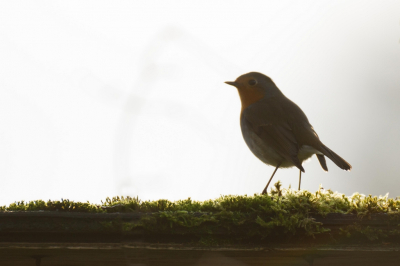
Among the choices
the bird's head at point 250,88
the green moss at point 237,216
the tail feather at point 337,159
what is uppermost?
the bird's head at point 250,88

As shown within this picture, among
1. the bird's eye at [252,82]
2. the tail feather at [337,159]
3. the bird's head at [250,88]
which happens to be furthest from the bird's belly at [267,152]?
the bird's eye at [252,82]

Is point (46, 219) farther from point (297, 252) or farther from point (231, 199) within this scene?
point (297, 252)

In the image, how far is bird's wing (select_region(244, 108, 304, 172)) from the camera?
3824 millimetres

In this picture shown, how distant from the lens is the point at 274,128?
13.4ft

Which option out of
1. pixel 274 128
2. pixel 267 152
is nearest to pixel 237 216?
pixel 267 152

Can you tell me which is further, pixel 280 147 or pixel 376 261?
pixel 280 147

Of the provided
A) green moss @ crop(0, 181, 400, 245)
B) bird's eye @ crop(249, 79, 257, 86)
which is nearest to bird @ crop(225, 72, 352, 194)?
bird's eye @ crop(249, 79, 257, 86)

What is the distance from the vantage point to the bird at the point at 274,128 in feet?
12.7

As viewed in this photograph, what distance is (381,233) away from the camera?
6.98 feet

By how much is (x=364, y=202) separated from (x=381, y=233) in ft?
0.81

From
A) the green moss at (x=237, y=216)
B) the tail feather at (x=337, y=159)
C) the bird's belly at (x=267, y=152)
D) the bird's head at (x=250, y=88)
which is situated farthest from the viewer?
the bird's head at (x=250, y=88)

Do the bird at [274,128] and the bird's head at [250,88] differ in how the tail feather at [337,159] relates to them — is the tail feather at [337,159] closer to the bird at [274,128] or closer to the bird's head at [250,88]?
the bird at [274,128]

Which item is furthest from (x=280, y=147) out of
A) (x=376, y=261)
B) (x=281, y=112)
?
(x=376, y=261)

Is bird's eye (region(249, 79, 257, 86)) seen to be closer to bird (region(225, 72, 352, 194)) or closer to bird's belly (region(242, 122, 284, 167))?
bird (region(225, 72, 352, 194))
